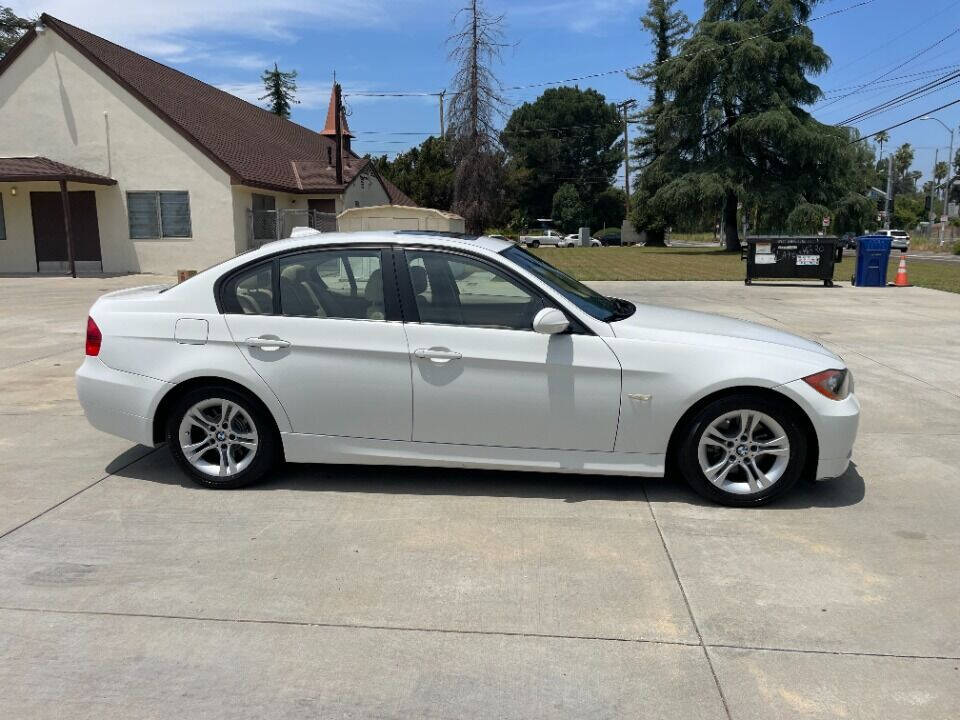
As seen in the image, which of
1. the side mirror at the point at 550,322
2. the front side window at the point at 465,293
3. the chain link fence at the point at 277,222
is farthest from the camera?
the chain link fence at the point at 277,222

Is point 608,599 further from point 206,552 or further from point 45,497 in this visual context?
point 45,497

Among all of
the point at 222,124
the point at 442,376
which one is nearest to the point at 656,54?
the point at 222,124

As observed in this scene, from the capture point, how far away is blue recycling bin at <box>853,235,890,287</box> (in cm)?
1906

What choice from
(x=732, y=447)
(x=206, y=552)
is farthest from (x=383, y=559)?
(x=732, y=447)

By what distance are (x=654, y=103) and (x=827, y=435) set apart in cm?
5532

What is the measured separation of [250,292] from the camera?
189 inches

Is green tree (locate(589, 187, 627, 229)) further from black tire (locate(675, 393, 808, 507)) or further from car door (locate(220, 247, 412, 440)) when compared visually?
black tire (locate(675, 393, 808, 507))

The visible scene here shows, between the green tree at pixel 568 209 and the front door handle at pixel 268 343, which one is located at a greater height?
the green tree at pixel 568 209

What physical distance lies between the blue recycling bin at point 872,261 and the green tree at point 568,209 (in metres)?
65.4

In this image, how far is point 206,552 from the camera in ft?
13.0

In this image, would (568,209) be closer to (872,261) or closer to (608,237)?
(608,237)

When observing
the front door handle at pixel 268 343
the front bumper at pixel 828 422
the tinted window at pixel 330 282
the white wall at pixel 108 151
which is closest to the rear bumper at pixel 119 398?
the front door handle at pixel 268 343

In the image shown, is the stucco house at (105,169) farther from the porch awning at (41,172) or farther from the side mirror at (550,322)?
the side mirror at (550,322)

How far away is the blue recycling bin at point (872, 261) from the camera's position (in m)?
19.1
